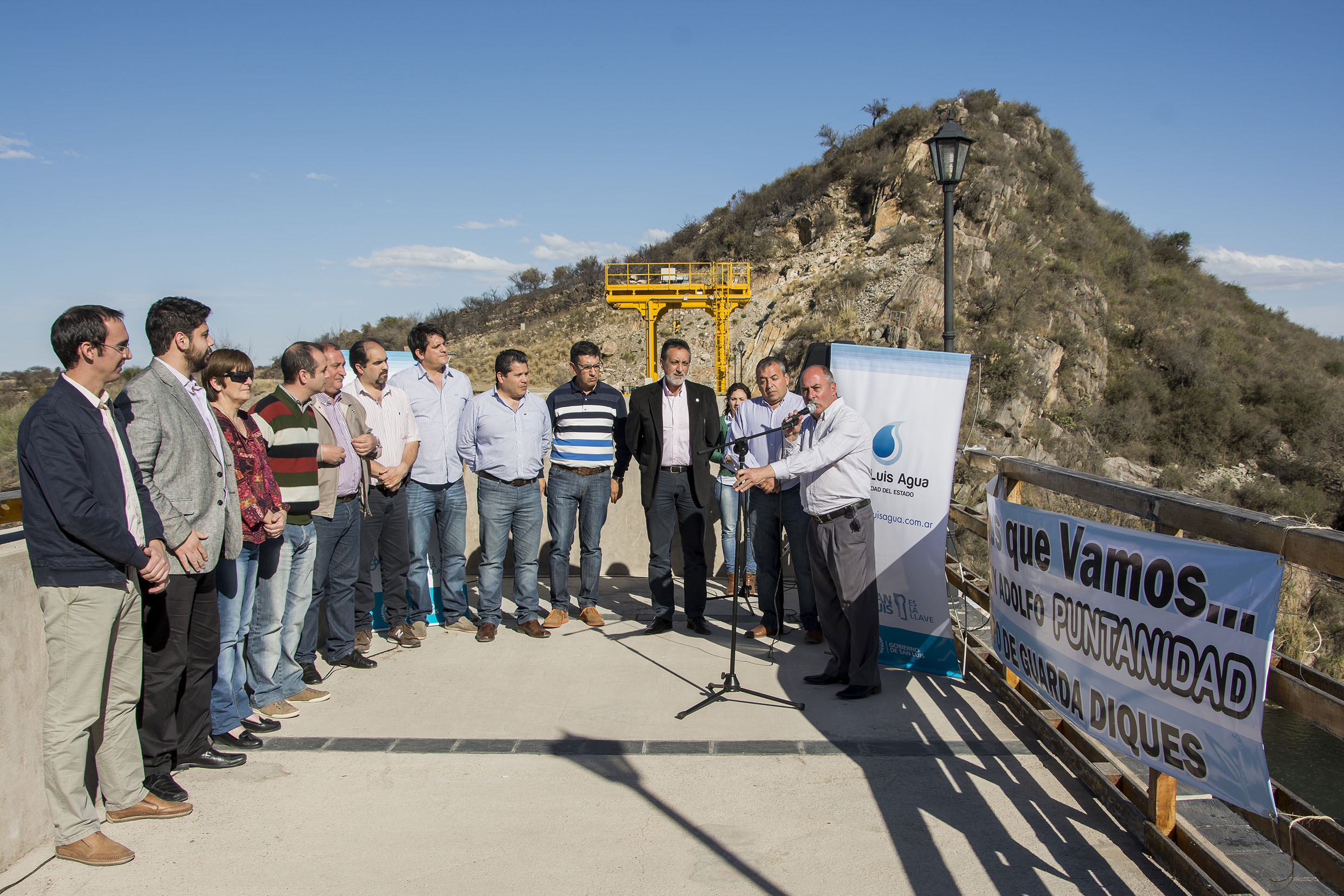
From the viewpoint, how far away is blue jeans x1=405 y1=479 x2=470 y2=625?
20.5 ft

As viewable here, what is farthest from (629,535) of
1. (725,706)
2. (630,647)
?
(725,706)

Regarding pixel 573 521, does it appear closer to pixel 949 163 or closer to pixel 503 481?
pixel 503 481

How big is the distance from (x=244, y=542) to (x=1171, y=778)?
4330mm

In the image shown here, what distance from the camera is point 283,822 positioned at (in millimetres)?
3465

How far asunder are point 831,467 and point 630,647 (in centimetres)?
209

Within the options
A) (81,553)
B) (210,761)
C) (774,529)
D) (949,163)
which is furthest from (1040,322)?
(81,553)

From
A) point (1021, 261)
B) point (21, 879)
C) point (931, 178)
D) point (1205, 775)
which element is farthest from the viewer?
point (931, 178)

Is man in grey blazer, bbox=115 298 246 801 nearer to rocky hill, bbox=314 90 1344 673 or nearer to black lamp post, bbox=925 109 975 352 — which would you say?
black lamp post, bbox=925 109 975 352

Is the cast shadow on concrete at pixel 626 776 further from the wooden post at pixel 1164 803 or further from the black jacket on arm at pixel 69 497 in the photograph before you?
the black jacket on arm at pixel 69 497

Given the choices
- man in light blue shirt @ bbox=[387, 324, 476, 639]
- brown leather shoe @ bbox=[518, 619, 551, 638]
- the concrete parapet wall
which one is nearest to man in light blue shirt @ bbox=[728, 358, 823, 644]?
brown leather shoe @ bbox=[518, 619, 551, 638]

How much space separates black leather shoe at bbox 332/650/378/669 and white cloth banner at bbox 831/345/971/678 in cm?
341

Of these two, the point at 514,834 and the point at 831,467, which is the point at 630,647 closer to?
the point at 831,467

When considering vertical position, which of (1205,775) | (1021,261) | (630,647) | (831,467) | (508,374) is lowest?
(630,647)

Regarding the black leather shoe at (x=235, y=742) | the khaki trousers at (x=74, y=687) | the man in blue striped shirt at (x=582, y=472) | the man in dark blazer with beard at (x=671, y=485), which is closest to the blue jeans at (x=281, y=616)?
the black leather shoe at (x=235, y=742)
